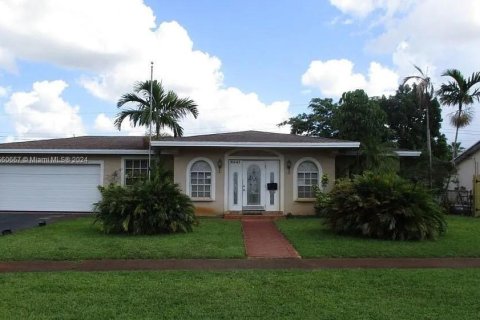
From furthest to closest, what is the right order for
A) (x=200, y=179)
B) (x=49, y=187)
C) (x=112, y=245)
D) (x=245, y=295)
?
(x=49, y=187) → (x=200, y=179) → (x=112, y=245) → (x=245, y=295)

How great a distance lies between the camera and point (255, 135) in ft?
65.9

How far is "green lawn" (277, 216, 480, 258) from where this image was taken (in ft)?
32.8

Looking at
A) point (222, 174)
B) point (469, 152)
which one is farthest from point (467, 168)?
point (222, 174)

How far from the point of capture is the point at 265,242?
11805 mm

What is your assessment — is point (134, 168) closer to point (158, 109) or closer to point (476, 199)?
point (158, 109)

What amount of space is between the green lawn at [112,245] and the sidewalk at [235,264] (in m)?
0.39

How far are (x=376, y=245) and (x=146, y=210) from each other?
5.53m

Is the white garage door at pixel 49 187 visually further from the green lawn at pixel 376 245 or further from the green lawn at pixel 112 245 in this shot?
the green lawn at pixel 376 245

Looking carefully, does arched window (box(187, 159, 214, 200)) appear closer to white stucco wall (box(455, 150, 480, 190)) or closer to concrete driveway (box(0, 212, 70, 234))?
concrete driveway (box(0, 212, 70, 234))

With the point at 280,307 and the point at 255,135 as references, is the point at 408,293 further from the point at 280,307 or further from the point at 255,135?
the point at 255,135

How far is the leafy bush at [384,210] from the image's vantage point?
11.8 meters

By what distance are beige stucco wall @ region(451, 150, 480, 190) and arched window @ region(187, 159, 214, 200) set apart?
13907mm

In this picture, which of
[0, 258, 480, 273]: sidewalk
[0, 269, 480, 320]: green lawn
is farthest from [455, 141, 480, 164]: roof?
[0, 269, 480, 320]: green lawn

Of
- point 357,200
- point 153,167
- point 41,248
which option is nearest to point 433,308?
point 357,200
